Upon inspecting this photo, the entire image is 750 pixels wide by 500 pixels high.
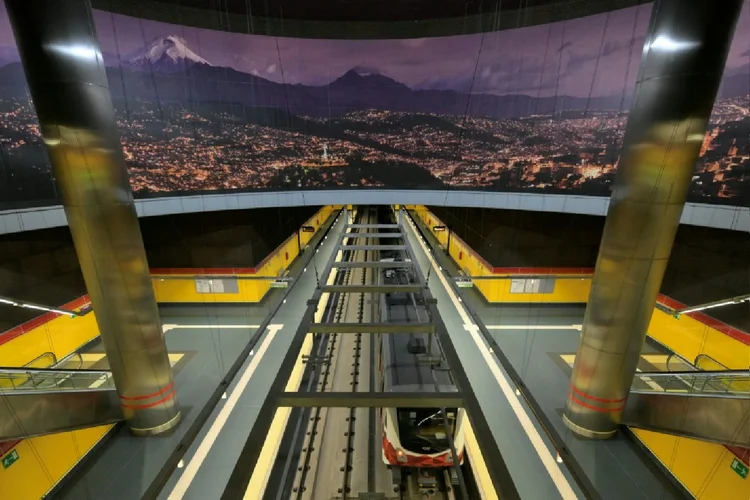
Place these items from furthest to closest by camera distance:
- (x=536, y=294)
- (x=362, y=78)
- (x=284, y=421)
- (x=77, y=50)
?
(x=536, y=294)
(x=362, y=78)
(x=284, y=421)
(x=77, y=50)

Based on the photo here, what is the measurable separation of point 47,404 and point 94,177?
3543mm

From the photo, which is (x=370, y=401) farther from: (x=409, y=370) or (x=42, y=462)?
(x=42, y=462)

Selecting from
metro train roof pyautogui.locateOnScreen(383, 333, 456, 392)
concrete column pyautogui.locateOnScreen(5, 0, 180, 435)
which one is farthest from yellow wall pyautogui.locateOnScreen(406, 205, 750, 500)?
concrete column pyautogui.locateOnScreen(5, 0, 180, 435)

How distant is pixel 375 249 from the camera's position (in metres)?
6.06

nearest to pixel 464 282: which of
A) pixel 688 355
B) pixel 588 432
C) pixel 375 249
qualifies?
pixel 375 249

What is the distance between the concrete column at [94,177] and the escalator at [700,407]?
323 inches

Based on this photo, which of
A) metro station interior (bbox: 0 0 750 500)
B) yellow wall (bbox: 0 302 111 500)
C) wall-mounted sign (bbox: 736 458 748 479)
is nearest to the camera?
metro station interior (bbox: 0 0 750 500)

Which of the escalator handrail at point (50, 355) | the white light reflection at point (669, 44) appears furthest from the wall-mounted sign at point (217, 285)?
the white light reflection at point (669, 44)

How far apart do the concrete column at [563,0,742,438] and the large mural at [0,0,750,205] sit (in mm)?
4693

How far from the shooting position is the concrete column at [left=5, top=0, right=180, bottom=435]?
4141 millimetres

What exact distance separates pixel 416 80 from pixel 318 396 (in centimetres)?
1094

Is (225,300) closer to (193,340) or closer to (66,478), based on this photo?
(193,340)

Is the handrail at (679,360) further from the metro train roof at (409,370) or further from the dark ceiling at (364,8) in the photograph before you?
the dark ceiling at (364,8)

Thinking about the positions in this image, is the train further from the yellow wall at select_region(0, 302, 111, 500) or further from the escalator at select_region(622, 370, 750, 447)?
the yellow wall at select_region(0, 302, 111, 500)
